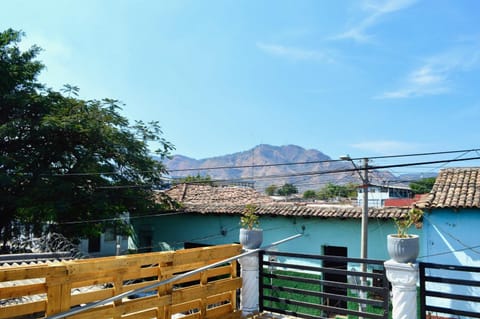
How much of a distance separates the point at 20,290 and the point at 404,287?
145 inches

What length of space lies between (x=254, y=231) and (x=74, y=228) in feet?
34.6

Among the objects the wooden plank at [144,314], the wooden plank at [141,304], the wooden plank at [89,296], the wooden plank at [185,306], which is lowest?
the wooden plank at [185,306]

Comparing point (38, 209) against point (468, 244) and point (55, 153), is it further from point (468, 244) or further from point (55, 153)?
point (468, 244)

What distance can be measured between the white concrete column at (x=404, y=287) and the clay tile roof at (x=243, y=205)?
7957mm

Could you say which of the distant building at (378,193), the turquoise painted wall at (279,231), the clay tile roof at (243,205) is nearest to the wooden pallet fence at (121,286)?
the distant building at (378,193)

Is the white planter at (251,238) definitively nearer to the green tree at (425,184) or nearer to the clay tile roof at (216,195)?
the green tree at (425,184)

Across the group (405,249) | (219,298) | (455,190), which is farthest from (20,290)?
(455,190)

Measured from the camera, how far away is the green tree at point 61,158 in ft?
43.3

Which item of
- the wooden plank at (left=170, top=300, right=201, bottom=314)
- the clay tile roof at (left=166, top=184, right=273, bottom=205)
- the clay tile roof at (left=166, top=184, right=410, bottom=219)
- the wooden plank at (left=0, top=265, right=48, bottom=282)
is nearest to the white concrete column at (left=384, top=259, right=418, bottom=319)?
the wooden plank at (left=170, top=300, right=201, bottom=314)

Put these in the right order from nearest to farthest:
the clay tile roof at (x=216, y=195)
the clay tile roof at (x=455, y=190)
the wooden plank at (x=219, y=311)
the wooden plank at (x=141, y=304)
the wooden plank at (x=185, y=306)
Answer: the wooden plank at (x=141, y=304) → the wooden plank at (x=185, y=306) → the wooden plank at (x=219, y=311) → the clay tile roof at (x=455, y=190) → the clay tile roof at (x=216, y=195)

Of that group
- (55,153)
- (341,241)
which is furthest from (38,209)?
(341,241)

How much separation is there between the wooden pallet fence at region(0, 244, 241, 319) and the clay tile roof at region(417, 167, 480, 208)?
7809 mm

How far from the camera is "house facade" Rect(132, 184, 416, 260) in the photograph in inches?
489

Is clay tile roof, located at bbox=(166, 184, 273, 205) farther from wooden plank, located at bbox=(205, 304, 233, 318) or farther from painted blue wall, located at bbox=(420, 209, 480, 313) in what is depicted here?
wooden plank, located at bbox=(205, 304, 233, 318)
